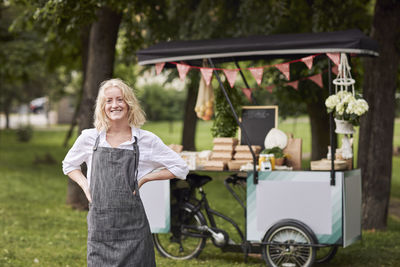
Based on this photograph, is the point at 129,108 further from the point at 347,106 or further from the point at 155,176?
the point at 347,106

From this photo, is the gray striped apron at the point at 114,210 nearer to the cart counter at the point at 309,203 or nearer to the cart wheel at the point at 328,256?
the cart counter at the point at 309,203

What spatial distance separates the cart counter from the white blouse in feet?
9.85

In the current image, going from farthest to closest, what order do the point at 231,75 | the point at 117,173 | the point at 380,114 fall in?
the point at 380,114
the point at 231,75
the point at 117,173

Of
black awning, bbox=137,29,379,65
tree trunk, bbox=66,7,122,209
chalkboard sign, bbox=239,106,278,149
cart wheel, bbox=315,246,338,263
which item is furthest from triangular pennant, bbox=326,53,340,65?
tree trunk, bbox=66,7,122,209

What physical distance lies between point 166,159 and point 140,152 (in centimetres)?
20

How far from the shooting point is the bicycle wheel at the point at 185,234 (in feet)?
26.5

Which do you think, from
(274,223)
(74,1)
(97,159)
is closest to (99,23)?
(74,1)

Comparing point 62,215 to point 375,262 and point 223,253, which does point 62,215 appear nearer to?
point 223,253

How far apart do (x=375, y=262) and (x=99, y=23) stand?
6679 mm

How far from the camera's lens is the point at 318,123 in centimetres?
1670

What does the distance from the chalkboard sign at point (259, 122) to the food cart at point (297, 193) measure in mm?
991

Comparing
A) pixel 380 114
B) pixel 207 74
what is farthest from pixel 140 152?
pixel 380 114

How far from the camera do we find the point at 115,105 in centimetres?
448

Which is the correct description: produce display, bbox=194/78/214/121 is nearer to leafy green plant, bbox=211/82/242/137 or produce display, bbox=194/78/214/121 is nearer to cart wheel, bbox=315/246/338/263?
leafy green plant, bbox=211/82/242/137
